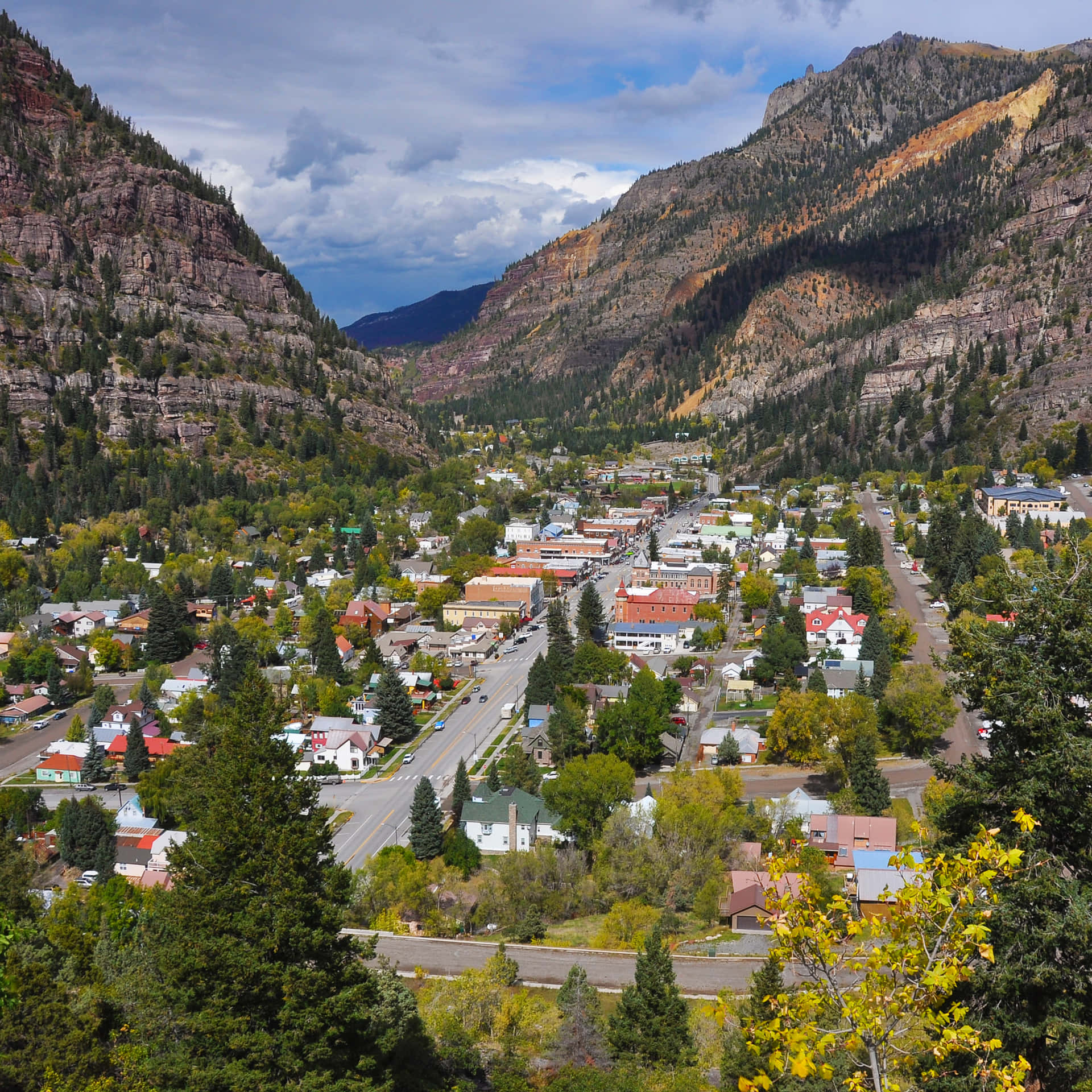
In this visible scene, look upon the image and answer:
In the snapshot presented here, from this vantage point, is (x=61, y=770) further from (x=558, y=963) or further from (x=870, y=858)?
(x=870, y=858)

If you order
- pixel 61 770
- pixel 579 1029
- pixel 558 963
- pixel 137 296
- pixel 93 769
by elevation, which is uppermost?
pixel 137 296

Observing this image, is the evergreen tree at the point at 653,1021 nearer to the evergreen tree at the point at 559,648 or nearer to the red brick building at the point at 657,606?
the evergreen tree at the point at 559,648

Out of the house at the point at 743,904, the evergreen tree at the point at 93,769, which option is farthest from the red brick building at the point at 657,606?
the house at the point at 743,904

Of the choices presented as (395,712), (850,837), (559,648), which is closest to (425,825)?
(850,837)

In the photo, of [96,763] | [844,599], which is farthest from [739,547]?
[96,763]

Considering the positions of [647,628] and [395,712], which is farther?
[647,628]

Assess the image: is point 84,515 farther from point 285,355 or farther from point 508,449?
point 508,449
